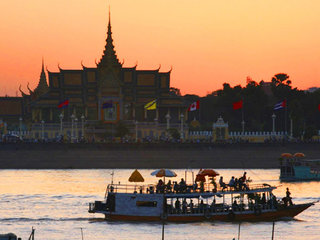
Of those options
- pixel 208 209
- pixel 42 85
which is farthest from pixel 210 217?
pixel 42 85

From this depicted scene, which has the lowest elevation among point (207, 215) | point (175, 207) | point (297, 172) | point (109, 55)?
point (207, 215)

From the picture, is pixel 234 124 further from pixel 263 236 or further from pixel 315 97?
pixel 263 236

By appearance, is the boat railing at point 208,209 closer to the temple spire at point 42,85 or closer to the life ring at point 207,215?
the life ring at point 207,215

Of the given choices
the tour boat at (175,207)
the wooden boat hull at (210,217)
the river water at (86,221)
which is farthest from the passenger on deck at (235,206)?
the river water at (86,221)

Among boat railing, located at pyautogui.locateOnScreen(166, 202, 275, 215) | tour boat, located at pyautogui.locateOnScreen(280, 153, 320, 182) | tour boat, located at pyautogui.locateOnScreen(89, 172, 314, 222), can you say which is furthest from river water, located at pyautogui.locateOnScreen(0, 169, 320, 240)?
tour boat, located at pyautogui.locateOnScreen(280, 153, 320, 182)

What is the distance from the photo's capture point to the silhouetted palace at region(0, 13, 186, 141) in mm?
148750

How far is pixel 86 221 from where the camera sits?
219 feet

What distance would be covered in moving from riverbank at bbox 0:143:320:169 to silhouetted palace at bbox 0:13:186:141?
25775mm

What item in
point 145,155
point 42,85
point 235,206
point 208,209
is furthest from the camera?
point 42,85

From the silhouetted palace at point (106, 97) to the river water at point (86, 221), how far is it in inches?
2234

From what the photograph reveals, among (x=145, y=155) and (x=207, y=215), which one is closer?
(x=207, y=215)

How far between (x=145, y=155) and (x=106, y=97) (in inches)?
1278

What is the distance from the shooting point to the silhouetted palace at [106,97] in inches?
5856

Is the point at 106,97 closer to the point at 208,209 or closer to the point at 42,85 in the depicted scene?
the point at 42,85
